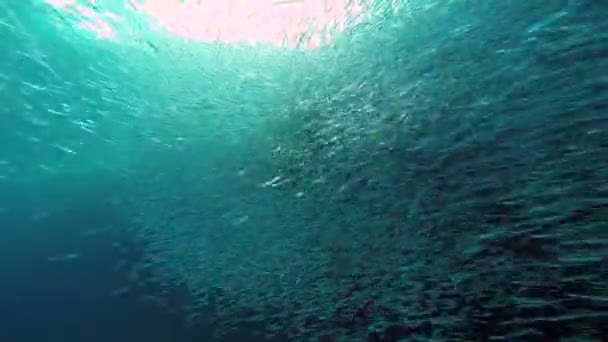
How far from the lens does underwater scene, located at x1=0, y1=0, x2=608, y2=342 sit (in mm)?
1441

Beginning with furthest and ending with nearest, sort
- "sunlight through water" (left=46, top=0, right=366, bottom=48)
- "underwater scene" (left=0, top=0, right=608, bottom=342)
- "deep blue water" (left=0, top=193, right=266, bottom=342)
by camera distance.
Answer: "sunlight through water" (left=46, top=0, right=366, bottom=48), "deep blue water" (left=0, top=193, right=266, bottom=342), "underwater scene" (left=0, top=0, right=608, bottom=342)

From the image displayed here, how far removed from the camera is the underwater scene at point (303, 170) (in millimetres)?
1441

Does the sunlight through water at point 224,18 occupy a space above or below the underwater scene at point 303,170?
above

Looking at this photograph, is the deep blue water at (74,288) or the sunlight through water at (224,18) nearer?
the deep blue water at (74,288)

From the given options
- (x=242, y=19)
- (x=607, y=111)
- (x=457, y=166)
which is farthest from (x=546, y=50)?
(x=242, y=19)

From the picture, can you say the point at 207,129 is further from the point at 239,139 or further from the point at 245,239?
the point at 245,239

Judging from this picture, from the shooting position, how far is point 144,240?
3088 millimetres

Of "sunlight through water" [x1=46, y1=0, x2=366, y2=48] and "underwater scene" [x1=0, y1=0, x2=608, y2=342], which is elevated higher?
"sunlight through water" [x1=46, y1=0, x2=366, y2=48]

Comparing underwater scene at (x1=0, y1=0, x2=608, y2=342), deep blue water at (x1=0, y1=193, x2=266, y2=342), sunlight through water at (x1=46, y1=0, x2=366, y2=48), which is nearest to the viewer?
underwater scene at (x1=0, y1=0, x2=608, y2=342)

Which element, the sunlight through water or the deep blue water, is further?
the sunlight through water

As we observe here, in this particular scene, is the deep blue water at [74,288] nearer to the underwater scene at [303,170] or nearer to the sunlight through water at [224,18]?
the underwater scene at [303,170]

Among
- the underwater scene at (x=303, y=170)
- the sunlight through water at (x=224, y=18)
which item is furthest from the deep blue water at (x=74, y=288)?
the sunlight through water at (x=224, y=18)

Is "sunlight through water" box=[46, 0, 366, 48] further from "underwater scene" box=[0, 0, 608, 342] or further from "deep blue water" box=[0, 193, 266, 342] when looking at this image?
"deep blue water" box=[0, 193, 266, 342]

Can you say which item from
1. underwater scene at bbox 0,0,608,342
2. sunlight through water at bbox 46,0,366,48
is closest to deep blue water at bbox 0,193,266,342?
underwater scene at bbox 0,0,608,342
